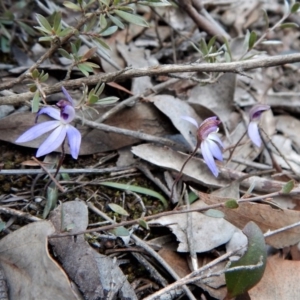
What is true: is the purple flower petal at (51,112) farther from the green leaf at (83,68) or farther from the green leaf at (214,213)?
the green leaf at (214,213)

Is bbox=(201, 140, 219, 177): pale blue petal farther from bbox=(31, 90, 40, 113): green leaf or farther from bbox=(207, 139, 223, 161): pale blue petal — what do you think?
bbox=(31, 90, 40, 113): green leaf

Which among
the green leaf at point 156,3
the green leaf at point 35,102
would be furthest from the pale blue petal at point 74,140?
the green leaf at point 156,3

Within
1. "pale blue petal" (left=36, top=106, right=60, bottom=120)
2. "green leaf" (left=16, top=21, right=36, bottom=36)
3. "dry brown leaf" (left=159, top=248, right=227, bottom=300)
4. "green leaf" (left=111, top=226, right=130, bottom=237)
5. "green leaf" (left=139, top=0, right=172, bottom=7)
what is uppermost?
"green leaf" (left=139, top=0, right=172, bottom=7)

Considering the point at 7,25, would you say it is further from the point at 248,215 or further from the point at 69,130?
the point at 248,215

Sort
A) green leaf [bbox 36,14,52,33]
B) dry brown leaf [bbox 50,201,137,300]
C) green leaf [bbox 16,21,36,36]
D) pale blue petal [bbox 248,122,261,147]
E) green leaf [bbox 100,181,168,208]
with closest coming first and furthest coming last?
dry brown leaf [bbox 50,201,137,300], green leaf [bbox 36,14,52,33], green leaf [bbox 100,181,168,208], pale blue petal [bbox 248,122,261,147], green leaf [bbox 16,21,36,36]

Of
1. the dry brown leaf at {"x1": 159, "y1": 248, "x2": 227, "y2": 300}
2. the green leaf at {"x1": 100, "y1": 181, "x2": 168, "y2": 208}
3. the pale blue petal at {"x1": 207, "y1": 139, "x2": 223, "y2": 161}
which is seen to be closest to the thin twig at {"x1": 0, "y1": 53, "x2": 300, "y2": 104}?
the pale blue petal at {"x1": 207, "y1": 139, "x2": 223, "y2": 161}

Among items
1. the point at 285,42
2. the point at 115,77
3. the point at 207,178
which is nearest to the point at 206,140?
the point at 207,178

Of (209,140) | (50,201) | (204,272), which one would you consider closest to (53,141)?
(50,201)
